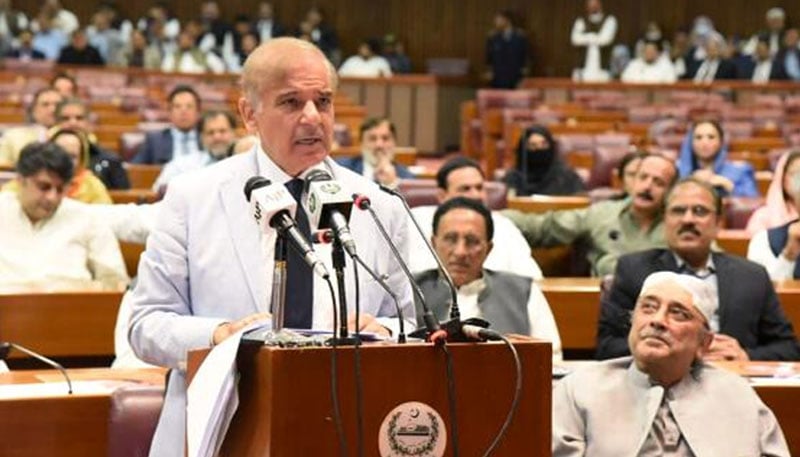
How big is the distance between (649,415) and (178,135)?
276 inches

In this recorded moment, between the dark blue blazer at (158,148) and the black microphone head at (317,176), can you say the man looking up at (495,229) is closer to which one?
the black microphone head at (317,176)

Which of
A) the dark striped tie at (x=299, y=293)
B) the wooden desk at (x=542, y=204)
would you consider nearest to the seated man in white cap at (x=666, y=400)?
the dark striped tie at (x=299, y=293)

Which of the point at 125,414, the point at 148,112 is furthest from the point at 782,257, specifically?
the point at 148,112

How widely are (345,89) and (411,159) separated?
798 centimetres

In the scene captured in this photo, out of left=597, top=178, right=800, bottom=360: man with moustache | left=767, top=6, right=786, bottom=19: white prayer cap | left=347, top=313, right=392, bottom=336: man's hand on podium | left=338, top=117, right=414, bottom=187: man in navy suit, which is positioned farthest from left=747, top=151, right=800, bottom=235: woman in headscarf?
left=767, top=6, right=786, bottom=19: white prayer cap

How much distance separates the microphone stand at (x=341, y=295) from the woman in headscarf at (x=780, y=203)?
16.7ft

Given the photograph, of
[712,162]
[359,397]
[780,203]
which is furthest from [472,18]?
[359,397]

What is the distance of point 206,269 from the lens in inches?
107

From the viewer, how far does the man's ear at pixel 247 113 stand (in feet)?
8.99

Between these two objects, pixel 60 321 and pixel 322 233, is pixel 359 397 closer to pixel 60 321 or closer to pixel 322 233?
pixel 322 233

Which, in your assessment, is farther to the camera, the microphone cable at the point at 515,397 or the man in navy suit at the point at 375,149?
the man in navy suit at the point at 375,149

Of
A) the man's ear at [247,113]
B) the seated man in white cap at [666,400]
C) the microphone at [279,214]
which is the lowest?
the seated man in white cap at [666,400]

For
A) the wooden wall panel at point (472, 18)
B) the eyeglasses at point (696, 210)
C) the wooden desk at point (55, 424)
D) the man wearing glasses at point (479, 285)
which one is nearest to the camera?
the wooden desk at point (55, 424)

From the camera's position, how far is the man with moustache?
16.7 ft
